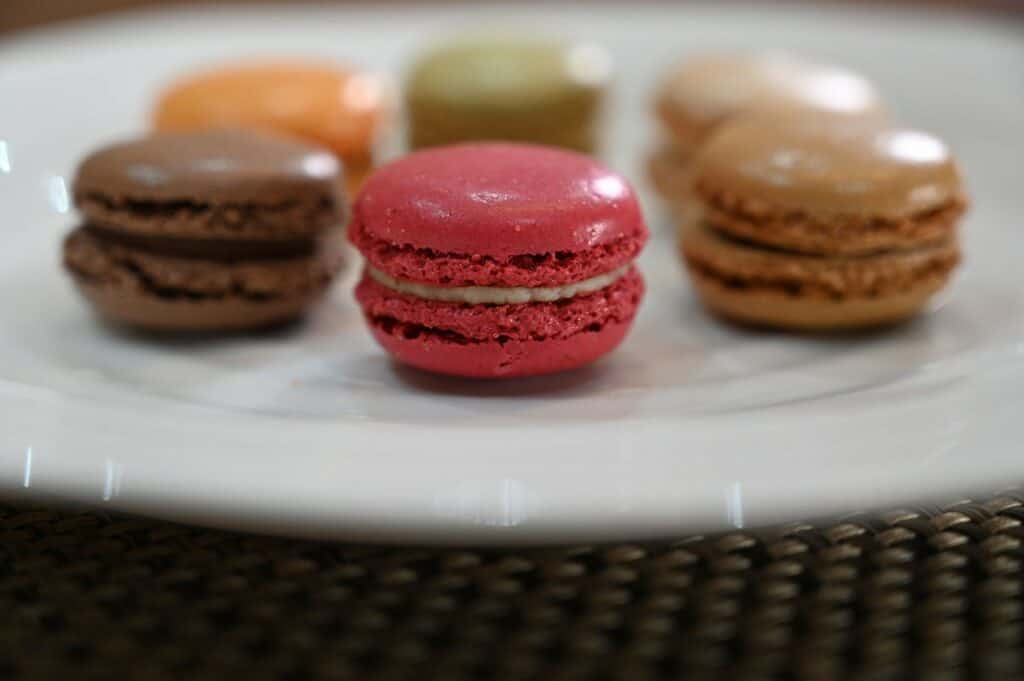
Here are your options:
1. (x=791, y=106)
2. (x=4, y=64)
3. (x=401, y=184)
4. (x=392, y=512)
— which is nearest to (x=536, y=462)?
(x=392, y=512)

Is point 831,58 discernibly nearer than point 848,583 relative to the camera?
No

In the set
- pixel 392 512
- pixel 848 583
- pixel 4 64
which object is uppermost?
pixel 4 64

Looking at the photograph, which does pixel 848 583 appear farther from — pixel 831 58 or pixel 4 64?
pixel 4 64

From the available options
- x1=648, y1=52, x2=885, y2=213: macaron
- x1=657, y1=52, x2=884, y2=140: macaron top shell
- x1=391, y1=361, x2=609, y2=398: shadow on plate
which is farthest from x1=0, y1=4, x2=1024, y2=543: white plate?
x1=657, y1=52, x2=884, y2=140: macaron top shell

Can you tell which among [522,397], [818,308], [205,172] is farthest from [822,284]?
[205,172]

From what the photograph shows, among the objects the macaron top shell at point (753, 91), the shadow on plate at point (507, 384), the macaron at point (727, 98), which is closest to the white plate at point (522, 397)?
the shadow on plate at point (507, 384)
